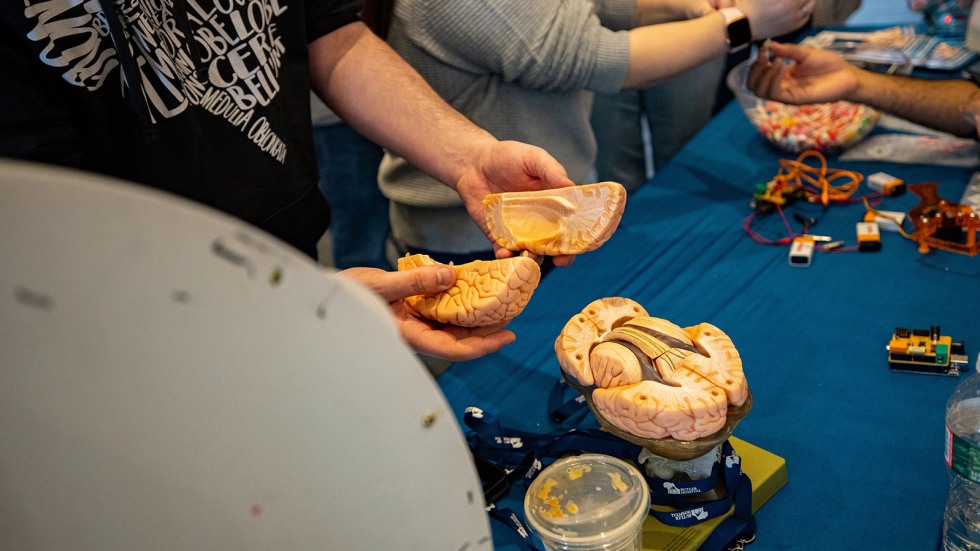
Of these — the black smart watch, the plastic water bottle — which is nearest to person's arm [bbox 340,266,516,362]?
the plastic water bottle

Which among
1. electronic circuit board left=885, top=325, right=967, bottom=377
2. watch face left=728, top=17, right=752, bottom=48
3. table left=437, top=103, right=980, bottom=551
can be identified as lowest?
table left=437, top=103, right=980, bottom=551

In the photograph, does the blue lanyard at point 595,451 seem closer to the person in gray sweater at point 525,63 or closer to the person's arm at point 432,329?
the person's arm at point 432,329

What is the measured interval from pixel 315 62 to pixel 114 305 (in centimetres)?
123

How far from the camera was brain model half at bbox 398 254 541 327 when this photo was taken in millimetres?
1195

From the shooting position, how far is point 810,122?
6.91 feet

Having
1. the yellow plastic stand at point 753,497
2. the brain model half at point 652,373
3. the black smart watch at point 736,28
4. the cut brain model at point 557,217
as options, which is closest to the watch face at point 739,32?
the black smart watch at point 736,28

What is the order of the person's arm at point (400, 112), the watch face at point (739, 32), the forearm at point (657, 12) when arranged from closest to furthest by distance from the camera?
the person's arm at point (400, 112)
the watch face at point (739, 32)
the forearm at point (657, 12)

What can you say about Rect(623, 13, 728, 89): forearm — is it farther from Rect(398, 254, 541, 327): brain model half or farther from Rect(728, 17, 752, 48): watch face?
Rect(398, 254, 541, 327): brain model half

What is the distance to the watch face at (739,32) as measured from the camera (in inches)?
80.4

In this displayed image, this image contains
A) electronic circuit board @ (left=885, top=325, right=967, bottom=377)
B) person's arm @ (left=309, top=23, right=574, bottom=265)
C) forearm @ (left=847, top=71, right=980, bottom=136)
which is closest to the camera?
electronic circuit board @ (left=885, top=325, right=967, bottom=377)

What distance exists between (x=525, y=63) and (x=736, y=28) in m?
0.62

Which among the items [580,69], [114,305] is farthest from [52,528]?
[580,69]

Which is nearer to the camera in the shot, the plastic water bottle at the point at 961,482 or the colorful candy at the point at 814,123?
the plastic water bottle at the point at 961,482

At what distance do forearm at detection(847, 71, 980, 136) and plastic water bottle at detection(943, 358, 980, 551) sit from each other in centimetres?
A: 105
